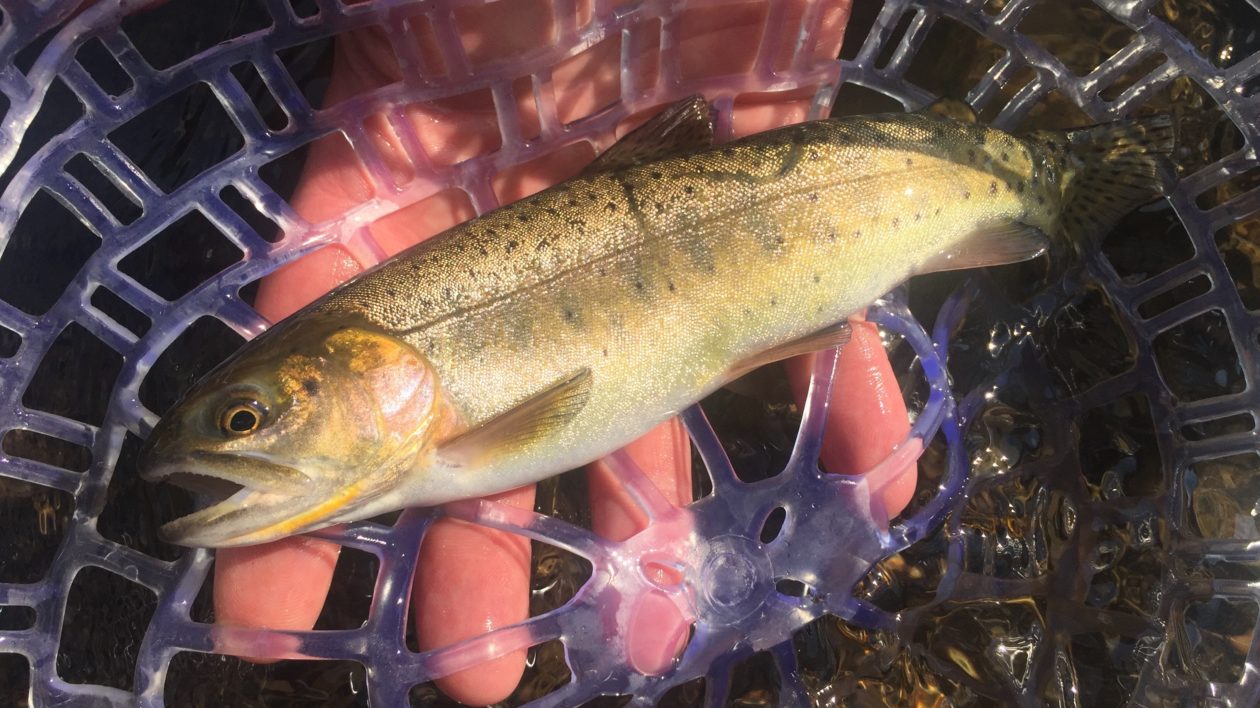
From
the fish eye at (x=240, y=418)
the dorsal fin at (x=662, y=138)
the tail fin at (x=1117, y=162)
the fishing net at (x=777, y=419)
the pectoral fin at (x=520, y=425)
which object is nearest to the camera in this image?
the fish eye at (x=240, y=418)

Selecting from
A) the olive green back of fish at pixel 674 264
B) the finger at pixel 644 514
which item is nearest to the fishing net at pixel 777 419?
the finger at pixel 644 514

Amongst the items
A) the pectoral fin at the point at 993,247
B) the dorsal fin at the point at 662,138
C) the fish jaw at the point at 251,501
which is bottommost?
the pectoral fin at the point at 993,247

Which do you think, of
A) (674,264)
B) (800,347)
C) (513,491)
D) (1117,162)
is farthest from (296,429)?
(1117,162)

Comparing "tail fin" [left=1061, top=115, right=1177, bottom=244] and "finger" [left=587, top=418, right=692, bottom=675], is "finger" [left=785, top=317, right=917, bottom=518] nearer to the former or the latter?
"finger" [left=587, top=418, right=692, bottom=675]

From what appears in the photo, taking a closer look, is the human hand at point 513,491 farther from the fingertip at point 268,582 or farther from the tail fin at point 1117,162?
the tail fin at point 1117,162

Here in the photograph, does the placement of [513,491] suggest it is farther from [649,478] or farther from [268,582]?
[268,582]

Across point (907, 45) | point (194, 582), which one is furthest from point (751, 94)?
point (194, 582)

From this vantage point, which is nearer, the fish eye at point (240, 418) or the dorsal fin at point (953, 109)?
the fish eye at point (240, 418)
